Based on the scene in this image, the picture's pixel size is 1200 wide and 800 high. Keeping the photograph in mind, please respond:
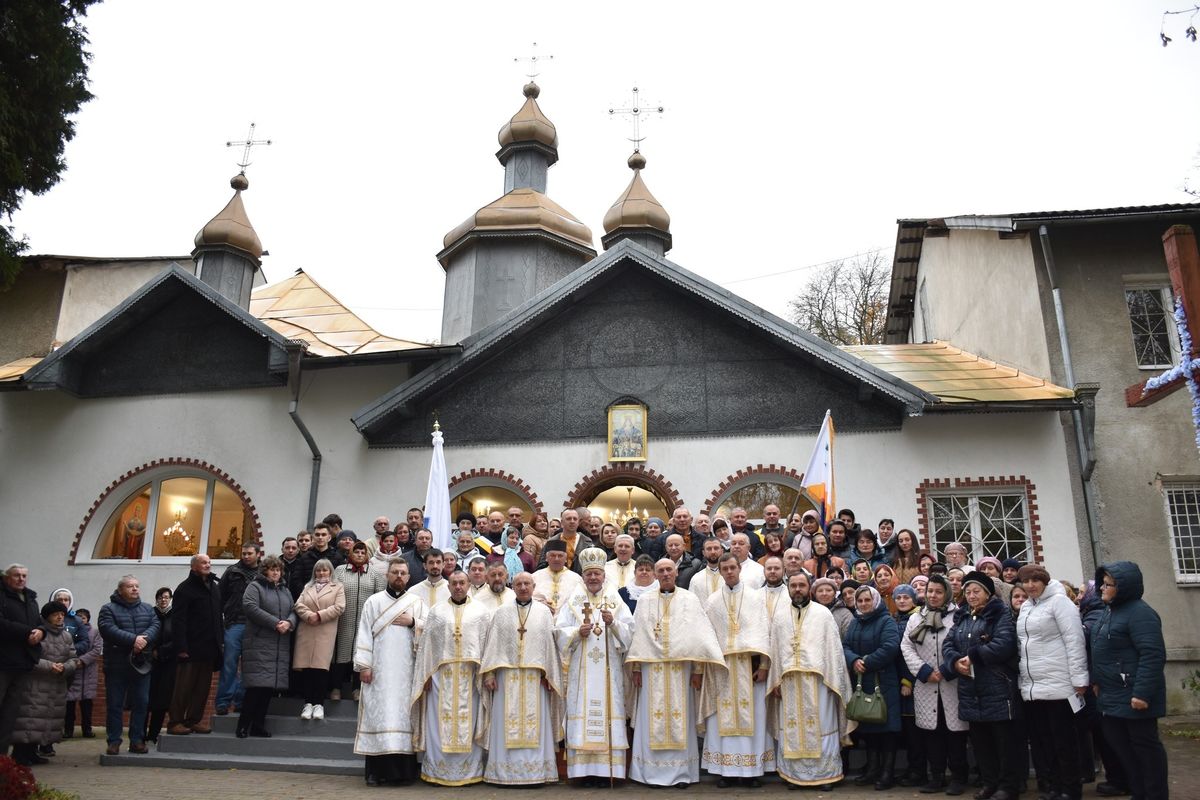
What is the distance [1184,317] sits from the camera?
7.70 meters

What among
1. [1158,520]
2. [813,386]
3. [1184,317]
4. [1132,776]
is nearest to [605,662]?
[1132,776]

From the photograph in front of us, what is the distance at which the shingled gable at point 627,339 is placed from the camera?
1332 centimetres

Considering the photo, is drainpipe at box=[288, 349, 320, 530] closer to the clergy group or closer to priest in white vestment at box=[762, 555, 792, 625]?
the clergy group

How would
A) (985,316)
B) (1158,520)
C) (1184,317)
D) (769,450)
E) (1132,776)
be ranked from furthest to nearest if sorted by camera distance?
1. (985,316)
2. (769,450)
3. (1158,520)
4. (1184,317)
5. (1132,776)

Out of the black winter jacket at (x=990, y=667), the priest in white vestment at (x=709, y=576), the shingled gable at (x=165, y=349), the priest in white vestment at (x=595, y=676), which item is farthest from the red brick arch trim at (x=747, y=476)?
the shingled gable at (x=165, y=349)

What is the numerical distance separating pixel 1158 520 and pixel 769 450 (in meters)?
5.02

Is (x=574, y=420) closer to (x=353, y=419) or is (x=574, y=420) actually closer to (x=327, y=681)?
(x=353, y=419)

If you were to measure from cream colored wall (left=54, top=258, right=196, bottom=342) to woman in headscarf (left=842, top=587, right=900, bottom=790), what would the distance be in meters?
14.5

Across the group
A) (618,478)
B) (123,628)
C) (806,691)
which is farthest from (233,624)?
(806,691)

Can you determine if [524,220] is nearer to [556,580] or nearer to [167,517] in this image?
[167,517]

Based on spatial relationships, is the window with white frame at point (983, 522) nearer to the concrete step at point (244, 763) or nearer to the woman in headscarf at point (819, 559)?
the woman in headscarf at point (819, 559)

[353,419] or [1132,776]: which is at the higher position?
[353,419]

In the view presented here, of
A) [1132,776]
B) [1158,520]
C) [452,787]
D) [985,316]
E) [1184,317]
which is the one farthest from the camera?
[985,316]

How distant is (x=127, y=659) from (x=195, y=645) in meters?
0.64
